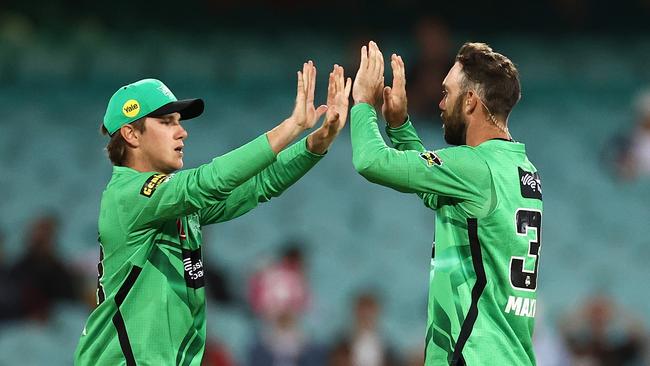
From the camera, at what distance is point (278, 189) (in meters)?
4.78

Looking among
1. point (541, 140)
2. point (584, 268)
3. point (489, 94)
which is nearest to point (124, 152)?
point (489, 94)

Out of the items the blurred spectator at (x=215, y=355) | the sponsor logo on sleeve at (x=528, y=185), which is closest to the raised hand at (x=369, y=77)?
the sponsor logo on sleeve at (x=528, y=185)

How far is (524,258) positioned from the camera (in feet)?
13.7

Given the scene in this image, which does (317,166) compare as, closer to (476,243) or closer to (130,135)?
(130,135)

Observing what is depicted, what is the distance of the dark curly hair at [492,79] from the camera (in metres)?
4.26

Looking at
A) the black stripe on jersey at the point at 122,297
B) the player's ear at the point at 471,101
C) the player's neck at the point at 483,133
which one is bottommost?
the black stripe on jersey at the point at 122,297

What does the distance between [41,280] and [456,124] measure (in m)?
6.30

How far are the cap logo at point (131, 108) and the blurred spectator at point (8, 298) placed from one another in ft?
18.6

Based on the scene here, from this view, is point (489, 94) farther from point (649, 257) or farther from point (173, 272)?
point (649, 257)

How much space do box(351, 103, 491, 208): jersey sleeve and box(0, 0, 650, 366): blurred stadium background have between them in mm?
5411

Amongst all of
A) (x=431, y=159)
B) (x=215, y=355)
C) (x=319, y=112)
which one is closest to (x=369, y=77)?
(x=319, y=112)

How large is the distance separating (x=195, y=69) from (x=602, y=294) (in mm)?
4948

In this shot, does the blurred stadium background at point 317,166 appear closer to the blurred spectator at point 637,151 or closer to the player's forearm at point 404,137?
the blurred spectator at point 637,151

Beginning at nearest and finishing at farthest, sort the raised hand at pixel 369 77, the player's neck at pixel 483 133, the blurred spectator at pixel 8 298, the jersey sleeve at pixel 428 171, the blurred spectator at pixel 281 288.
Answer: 1. the jersey sleeve at pixel 428 171
2. the player's neck at pixel 483 133
3. the raised hand at pixel 369 77
4. the blurred spectator at pixel 8 298
5. the blurred spectator at pixel 281 288
